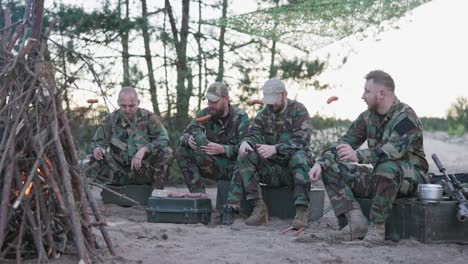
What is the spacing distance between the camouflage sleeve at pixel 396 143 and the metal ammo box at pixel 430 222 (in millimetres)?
402

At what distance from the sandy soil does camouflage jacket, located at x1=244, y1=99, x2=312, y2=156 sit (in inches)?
31.5

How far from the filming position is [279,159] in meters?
7.60

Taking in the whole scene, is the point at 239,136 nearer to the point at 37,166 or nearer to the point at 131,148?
the point at 131,148

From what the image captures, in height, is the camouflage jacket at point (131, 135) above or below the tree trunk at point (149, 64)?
below

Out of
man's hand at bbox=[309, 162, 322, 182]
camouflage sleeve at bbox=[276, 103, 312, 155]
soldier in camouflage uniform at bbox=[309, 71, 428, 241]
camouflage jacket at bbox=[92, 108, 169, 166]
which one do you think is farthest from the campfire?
camouflage jacket at bbox=[92, 108, 169, 166]

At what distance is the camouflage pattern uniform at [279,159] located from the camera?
7395mm

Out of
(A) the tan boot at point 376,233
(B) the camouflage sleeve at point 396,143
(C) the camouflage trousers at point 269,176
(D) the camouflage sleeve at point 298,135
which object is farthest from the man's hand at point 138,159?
(A) the tan boot at point 376,233

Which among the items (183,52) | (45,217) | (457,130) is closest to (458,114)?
(457,130)

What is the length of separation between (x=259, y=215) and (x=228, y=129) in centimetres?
122

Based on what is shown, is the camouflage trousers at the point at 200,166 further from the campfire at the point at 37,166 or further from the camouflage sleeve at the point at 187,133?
the campfire at the point at 37,166

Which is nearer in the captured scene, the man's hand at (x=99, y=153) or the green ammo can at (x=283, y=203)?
the green ammo can at (x=283, y=203)

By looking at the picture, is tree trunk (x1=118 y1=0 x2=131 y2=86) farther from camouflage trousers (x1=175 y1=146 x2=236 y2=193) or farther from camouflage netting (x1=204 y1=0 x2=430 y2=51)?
camouflage trousers (x1=175 y1=146 x2=236 y2=193)

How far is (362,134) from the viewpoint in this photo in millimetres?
6938

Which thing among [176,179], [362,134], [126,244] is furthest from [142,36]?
[126,244]
